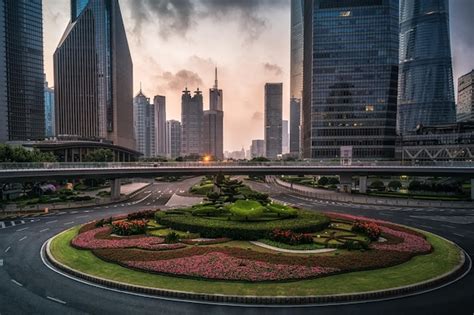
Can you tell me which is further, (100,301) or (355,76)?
(355,76)

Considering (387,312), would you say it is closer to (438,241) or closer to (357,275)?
(357,275)

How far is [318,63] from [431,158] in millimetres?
68565

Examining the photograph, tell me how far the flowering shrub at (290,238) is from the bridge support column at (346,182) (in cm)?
5202

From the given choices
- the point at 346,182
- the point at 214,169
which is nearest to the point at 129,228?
Result: the point at 214,169

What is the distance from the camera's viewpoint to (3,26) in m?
140

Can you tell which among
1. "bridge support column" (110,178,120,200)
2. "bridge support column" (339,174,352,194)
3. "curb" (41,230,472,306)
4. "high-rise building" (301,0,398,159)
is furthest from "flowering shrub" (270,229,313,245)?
"high-rise building" (301,0,398,159)

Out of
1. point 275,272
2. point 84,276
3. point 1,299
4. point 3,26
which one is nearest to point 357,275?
point 275,272

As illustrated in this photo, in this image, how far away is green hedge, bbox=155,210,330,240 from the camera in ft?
92.3

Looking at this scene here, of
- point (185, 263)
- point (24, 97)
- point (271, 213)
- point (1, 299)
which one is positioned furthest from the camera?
point (24, 97)

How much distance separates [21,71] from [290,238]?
184197mm

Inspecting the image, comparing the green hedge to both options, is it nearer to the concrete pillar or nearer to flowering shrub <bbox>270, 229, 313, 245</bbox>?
flowering shrub <bbox>270, 229, 313, 245</bbox>

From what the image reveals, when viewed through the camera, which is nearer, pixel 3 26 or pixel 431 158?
pixel 431 158

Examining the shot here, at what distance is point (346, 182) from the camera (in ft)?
249

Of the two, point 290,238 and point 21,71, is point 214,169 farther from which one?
point 21,71
